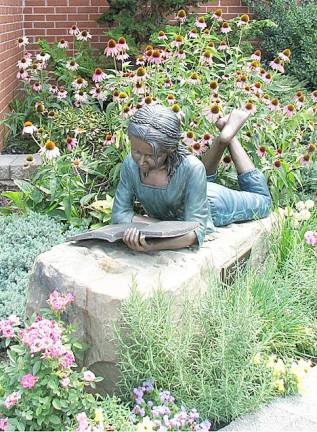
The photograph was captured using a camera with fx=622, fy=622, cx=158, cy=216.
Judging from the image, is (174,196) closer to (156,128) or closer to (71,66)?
(156,128)

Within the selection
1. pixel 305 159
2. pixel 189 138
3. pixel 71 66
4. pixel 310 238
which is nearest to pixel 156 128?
pixel 310 238

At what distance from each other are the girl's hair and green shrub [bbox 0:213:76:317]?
3.85 ft

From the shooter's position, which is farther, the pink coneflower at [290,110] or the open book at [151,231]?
the pink coneflower at [290,110]

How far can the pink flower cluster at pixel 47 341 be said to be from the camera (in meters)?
2.28

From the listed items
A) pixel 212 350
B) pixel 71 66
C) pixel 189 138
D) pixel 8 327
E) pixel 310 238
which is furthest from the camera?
pixel 71 66

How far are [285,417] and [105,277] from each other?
0.97 meters

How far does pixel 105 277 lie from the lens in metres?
2.78

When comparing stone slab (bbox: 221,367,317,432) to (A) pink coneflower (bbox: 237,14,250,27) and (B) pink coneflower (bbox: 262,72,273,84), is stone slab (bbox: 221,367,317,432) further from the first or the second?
(A) pink coneflower (bbox: 237,14,250,27)

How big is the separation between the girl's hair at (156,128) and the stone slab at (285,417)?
1244 millimetres

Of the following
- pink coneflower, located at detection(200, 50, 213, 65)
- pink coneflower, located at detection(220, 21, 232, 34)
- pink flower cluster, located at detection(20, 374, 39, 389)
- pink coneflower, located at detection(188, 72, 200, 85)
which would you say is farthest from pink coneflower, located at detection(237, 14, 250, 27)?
pink flower cluster, located at detection(20, 374, 39, 389)

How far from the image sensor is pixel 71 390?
242 cm

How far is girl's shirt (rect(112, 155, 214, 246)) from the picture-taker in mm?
3115

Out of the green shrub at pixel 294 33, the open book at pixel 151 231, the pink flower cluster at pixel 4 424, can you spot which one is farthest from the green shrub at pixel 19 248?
the green shrub at pixel 294 33

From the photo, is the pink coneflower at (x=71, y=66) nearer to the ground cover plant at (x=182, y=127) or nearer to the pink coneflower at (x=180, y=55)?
the ground cover plant at (x=182, y=127)
